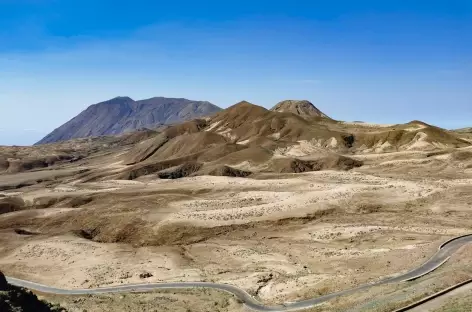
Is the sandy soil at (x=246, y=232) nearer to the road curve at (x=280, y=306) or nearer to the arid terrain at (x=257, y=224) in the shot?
A: the arid terrain at (x=257, y=224)

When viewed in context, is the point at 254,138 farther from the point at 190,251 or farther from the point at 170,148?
the point at 190,251

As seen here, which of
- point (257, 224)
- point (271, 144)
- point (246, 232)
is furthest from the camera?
point (271, 144)

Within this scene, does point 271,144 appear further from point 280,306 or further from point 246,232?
point 280,306

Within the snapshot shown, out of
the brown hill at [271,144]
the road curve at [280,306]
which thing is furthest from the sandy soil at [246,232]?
the brown hill at [271,144]

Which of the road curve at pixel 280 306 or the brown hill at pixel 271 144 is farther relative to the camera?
the brown hill at pixel 271 144

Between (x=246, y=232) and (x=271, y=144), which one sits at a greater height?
(x=271, y=144)

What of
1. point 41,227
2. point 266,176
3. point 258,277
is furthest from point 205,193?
point 258,277

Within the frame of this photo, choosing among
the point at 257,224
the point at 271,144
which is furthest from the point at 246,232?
the point at 271,144
